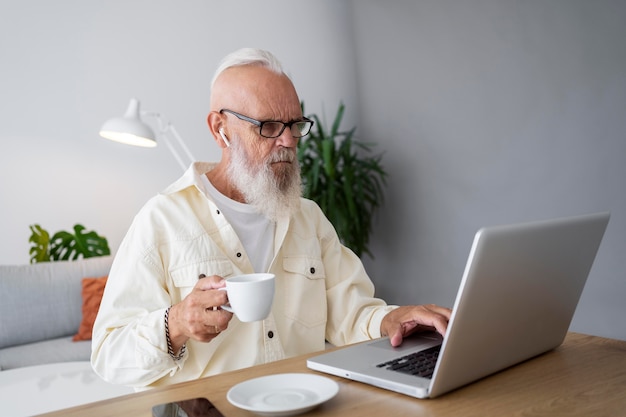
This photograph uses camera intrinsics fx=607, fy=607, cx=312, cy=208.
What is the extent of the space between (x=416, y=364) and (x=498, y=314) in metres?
0.18

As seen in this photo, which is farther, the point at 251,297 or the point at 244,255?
the point at 244,255

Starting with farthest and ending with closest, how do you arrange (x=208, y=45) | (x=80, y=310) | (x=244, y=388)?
(x=208, y=45)
(x=80, y=310)
(x=244, y=388)

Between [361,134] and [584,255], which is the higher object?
[361,134]

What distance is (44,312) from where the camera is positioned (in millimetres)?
3307

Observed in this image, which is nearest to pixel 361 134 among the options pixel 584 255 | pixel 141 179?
pixel 141 179

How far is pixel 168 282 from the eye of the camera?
144cm

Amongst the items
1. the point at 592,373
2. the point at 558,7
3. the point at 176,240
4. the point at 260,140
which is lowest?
the point at 592,373

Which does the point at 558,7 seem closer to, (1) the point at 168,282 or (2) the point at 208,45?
(2) the point at 208,45

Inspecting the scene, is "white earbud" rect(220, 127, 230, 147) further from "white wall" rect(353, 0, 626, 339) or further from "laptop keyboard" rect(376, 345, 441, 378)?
"white wall" rect(353, 0, 626, 339)

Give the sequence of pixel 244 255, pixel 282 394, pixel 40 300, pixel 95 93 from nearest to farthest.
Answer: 1. pixel 282 394
2. pixel 244 255
3. pixel 40 300
4. pixel 95 93

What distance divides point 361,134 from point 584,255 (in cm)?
420

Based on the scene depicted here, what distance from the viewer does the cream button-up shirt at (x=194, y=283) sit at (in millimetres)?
1270

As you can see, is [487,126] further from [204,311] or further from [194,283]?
[204,311]

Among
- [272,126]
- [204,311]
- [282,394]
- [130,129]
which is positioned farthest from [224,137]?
[130,129]
